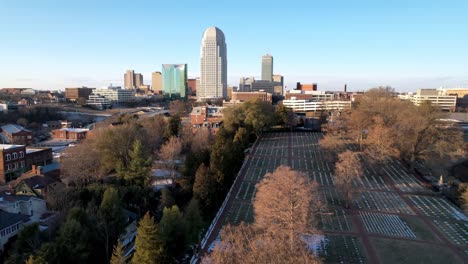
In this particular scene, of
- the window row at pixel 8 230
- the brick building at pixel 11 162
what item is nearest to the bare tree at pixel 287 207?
the window row at pixel 8 230

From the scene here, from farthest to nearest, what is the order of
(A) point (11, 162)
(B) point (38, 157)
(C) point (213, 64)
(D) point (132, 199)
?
(C) point (213, 64) < (B) point (38, 157) < (A) point (11, 162) < (D) point (132, 199)

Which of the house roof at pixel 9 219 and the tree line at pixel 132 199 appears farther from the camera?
the house roof at pixel 9 219

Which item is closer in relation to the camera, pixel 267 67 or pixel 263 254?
pixel 263 254

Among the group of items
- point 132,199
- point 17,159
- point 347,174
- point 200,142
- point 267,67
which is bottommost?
point 132,199

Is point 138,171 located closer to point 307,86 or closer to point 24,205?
point 24,205

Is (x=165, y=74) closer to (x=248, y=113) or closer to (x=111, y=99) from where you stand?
(x=111, y=99)

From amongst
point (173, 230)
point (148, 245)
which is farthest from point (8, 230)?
point (148, 245)

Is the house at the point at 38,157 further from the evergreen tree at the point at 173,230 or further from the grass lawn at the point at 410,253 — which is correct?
the grass lawn at the point at 410,253
